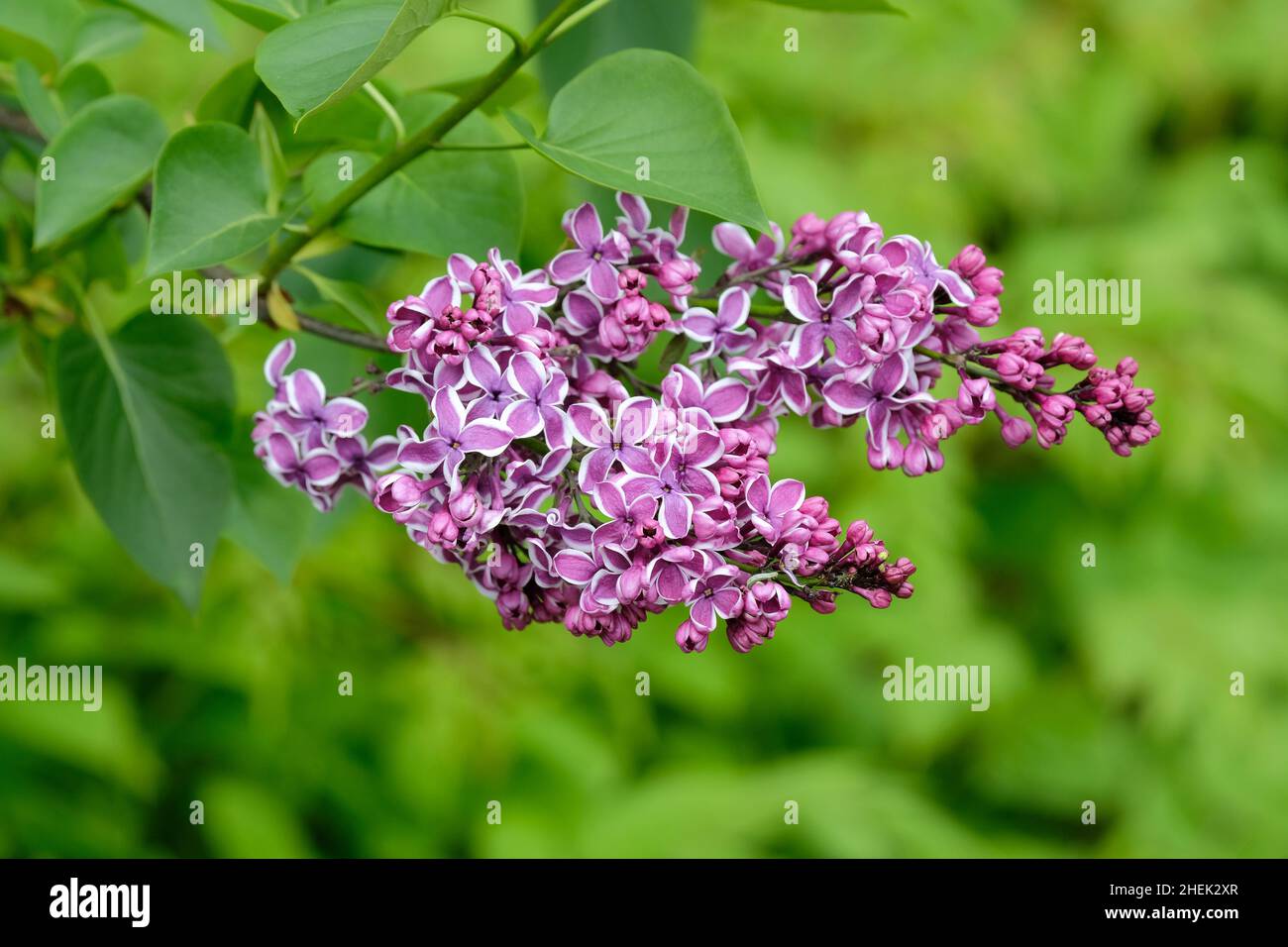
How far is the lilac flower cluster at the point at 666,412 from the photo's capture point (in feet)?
2.00

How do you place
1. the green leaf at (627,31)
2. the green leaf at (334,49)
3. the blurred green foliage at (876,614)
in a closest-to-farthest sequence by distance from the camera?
1. the green leaf at (334,49)
2. the green leaf at (627,31)
3. the blurred green foliage at (876,614)

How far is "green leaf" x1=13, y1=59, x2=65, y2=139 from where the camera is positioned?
81cm

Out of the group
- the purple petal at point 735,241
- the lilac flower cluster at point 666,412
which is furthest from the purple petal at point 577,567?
the purple petal at point 735,241

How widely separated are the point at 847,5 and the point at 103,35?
539 millimetres

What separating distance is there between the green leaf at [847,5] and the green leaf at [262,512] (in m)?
0.48

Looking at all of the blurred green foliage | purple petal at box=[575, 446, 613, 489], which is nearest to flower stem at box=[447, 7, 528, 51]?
purple petal at box=[575, 446, 613, 489]

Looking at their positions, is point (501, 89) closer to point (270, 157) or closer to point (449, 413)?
point (270, 157)

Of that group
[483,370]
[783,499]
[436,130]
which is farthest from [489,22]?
[783,499]

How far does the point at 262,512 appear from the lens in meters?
0.94

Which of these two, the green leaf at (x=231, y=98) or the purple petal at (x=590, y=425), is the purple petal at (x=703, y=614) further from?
the green leaf at (x=231, y=98)

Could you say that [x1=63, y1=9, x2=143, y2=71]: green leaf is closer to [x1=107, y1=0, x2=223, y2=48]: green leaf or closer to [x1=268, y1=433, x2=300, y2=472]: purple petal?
[x1=107, y1=0, x2=223, y2=48]: green leaf

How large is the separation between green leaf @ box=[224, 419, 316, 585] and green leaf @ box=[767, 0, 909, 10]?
0.48 meters

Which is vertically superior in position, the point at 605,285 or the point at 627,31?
the point at 627,31
